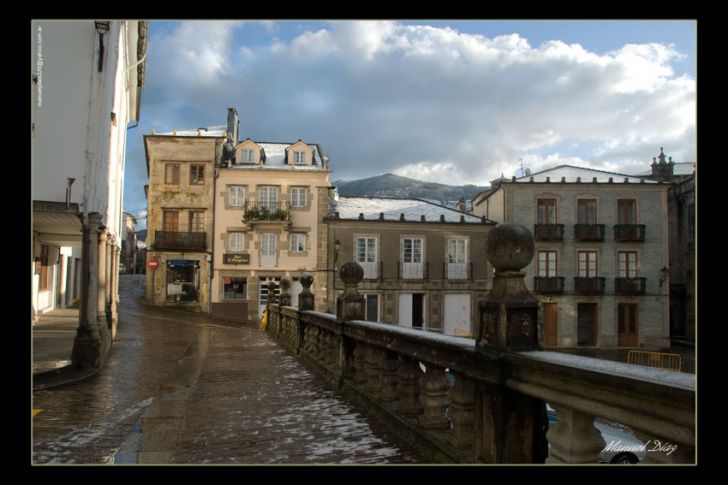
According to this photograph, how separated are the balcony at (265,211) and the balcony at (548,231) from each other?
14629 mm

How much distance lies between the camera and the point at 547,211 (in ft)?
114

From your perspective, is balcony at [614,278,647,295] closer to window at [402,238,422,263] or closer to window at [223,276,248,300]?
window at [402,238,422,263]

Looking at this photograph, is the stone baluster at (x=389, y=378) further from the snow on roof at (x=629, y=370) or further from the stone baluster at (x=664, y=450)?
the stone baluster at (x=664, y=450)

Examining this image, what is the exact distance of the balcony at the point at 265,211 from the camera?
33.3 metres

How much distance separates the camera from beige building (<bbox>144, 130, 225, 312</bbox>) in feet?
110

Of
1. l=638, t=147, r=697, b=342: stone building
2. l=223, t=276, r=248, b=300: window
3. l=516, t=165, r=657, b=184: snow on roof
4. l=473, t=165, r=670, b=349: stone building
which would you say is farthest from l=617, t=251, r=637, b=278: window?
l=223, t=276, r=248, b=300: window

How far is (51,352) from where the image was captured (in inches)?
459

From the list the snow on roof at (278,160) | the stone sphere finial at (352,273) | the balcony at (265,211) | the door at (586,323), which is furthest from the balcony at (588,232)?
the stone sphere finial at (352,273)

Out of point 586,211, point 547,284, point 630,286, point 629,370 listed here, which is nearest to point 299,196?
point 547,284

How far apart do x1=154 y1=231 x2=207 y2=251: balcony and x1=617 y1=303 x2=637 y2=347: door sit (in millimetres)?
24929

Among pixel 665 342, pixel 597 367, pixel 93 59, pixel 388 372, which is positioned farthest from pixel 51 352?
pixel 665 342
